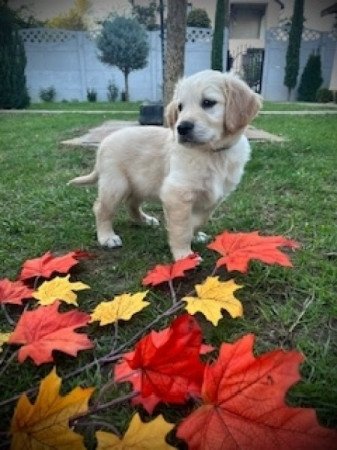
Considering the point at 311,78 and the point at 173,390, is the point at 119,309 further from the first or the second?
the point at 311,78

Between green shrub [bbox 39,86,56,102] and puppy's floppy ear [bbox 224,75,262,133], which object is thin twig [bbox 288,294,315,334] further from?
green shrub [bbox 39,86,56,102]

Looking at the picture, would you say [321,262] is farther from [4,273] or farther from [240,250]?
[4,273]

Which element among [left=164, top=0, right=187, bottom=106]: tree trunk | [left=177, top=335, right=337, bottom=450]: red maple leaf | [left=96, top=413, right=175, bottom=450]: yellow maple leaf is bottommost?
[left=96, top=413, right=175, bottom=450]: yellow maple leaf

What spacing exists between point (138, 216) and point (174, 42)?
13.2 feet

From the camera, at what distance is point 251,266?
1.80 m

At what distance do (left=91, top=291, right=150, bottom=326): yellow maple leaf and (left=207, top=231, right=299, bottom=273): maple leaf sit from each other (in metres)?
0.37

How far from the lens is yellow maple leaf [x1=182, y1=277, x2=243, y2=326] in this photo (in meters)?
1.34

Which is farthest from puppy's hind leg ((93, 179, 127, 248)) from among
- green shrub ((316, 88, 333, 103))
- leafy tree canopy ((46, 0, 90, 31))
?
leafy tree canopy ((46, 0, 90, 31))

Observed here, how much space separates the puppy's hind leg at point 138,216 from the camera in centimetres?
250

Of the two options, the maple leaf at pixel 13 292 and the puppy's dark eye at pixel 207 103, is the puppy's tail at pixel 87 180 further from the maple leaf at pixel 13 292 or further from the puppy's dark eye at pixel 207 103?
the maple leaf at pixel 13 292

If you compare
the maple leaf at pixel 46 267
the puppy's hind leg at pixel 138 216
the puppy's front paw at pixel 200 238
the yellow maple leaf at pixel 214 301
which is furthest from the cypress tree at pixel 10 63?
the yellow maple leaf at pixel 214 301

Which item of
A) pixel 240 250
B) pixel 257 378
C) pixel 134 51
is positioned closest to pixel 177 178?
pixel 240 250

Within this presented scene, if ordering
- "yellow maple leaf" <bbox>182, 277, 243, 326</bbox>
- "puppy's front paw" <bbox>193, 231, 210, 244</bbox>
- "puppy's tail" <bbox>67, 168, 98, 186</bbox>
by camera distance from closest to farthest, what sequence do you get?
"yellow maple leaf" <bbox>182, 277, 243, 326</bbox>
"puppy's front paw" <bbox>193, 231, 210, 244</bbox>
"puppy's tail" <bbox>67, 168, 98, 186</bbox>

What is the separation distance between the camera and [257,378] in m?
0.87
